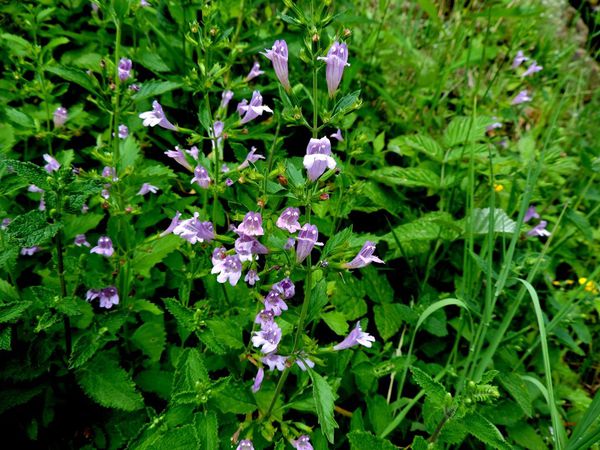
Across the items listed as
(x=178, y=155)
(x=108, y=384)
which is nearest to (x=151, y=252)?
(x=178, y=155)

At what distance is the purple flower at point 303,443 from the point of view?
6.06 ft

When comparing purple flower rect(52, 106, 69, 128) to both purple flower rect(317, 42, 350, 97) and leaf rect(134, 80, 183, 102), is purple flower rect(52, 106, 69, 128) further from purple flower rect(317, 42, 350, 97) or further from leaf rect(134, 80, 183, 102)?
purple flower rect(317, 42, 350, 97)

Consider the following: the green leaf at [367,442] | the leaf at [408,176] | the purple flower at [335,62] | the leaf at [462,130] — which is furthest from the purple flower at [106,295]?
the leaf at [462,130]

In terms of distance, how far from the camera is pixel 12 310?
1641 mm

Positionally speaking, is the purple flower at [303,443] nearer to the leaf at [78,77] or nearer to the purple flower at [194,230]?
the purple flower at [194,230]

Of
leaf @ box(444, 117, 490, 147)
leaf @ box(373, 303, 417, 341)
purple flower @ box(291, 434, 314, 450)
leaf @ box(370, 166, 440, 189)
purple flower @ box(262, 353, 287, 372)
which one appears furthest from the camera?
leaf @ box(444, 117, 490, 147)

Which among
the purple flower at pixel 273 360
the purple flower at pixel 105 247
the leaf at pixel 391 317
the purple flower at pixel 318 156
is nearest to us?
the purple flower at pixel 318 156

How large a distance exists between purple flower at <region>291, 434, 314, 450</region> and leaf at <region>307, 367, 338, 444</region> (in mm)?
452

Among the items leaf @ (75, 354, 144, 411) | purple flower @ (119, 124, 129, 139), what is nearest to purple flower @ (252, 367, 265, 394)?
leaf @ (75, 354, 144, 411)

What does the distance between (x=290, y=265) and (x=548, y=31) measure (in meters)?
4.39

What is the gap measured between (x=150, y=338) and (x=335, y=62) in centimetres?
139

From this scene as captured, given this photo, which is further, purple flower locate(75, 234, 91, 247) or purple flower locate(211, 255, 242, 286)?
purple flower locate(75, 234, 91, 247)

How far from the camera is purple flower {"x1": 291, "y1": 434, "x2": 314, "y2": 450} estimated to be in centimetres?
185

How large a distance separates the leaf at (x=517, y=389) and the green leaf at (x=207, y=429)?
4.64 ft
